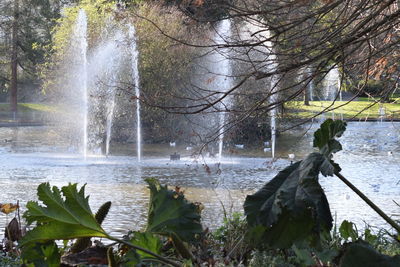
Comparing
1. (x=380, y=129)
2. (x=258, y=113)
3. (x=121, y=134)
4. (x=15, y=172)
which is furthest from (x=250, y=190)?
(x=380, y=129)

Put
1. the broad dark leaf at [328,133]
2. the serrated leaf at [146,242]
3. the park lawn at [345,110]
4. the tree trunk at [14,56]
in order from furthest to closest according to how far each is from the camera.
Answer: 1. the tree trunk at [14,56]
2. the park lawn at [345,110]
3. the serrated leaf at [146,242]
4. the broad dark leaf at [328,133]

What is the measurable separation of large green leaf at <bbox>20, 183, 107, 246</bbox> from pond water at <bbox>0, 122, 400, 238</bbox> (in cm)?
273

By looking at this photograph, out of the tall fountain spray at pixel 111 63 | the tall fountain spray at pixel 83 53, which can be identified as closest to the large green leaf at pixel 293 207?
the tall fountain spray at pixel 111 63

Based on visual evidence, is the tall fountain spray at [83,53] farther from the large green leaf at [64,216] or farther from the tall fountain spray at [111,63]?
the large green leaf at [64,216]

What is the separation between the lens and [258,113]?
4312mm

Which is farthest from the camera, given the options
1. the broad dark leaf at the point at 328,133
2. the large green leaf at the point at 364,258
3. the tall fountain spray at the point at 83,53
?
the tall fountain spray at the point at 83,53

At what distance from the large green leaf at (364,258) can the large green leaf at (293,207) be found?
0.23 meters

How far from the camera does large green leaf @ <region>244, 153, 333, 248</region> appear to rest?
197cm

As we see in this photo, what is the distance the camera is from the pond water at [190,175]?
29.8 feet

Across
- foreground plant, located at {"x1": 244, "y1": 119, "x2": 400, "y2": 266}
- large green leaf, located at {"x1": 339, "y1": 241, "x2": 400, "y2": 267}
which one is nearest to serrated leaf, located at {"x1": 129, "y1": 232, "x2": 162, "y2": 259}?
foreground plant, located at {"x1": 244, "y1": 119, "x2": 400, "y2": 266}

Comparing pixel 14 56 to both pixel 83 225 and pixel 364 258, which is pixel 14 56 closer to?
pixel 83 225

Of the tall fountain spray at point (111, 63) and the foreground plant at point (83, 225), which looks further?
the tall fountain spray at point (111, 63)

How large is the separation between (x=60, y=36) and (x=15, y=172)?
14407 mm

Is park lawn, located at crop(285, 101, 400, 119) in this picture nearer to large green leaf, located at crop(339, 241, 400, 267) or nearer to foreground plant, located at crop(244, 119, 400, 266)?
foreground plant, located at crop(244, 119, 400, 266)
